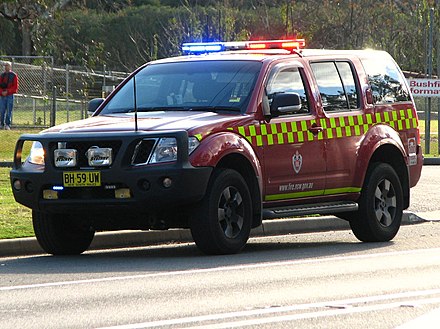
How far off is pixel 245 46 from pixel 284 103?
1.56 metres

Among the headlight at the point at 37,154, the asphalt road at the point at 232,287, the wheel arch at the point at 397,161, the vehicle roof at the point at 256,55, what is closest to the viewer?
the asphalt road at the point at 232,287

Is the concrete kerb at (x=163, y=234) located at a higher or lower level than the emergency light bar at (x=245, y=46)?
lower

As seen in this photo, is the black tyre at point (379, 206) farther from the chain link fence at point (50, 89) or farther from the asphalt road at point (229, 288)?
the chain link fence at point (50, 89)

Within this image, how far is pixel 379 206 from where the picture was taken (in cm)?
1353

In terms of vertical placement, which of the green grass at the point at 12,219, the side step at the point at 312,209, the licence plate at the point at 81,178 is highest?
the licence plate at the point at 81,178

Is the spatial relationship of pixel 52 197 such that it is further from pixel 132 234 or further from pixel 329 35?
pixel 329 35

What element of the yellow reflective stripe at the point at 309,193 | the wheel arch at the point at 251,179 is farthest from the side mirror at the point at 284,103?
the yellow reflective stripe at the point at 309,193

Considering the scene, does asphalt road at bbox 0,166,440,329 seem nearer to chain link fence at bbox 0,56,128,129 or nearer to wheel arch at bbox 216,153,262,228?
wheel arch at bbox 216,153,262,228

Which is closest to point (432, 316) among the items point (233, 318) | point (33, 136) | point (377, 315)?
point (377, 315)

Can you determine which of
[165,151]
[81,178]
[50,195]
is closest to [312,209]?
[165,151]

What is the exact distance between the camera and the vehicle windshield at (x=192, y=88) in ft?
40.4

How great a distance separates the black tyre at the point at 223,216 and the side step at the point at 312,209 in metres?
0.42

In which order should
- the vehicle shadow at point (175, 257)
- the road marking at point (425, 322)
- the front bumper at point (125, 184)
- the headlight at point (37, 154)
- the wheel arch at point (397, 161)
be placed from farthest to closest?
the wheel arch at point (397, 161) → the headlight at point (37, 154) → the front bumper at point (125, 184) → the vehicle shadow at point (175, 257) → the road marking at point (425, 322)

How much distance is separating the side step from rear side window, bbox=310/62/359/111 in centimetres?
91
